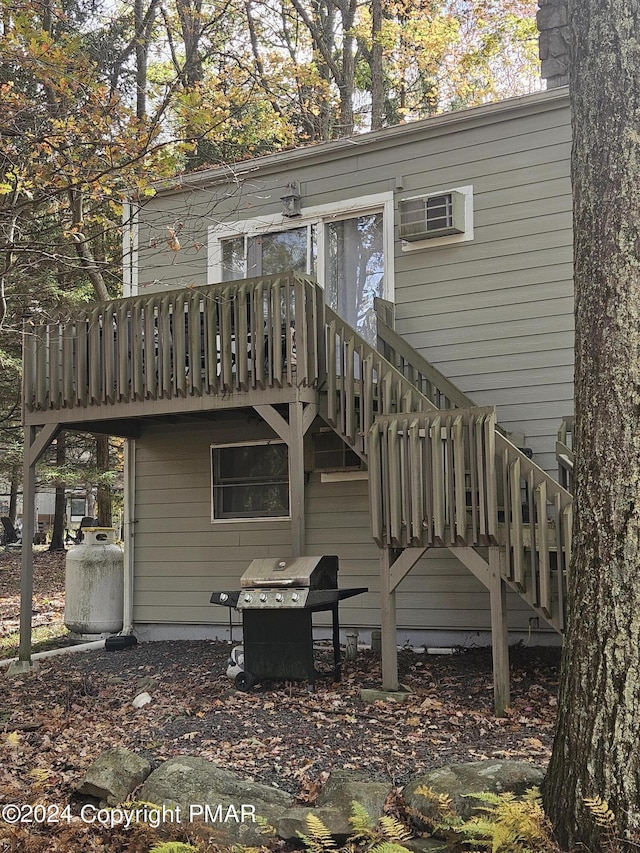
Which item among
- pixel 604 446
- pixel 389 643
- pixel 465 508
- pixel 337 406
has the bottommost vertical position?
pixel 389 643

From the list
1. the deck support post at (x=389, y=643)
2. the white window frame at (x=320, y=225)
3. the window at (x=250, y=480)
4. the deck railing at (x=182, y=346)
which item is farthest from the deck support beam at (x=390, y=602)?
the white window frame at (x=320, y=225)

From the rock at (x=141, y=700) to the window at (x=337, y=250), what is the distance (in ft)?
15.0

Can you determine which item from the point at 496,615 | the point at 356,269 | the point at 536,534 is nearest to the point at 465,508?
the point at 536,534

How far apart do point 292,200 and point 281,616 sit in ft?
17.1

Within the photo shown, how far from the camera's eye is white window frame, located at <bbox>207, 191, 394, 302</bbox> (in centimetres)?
1014

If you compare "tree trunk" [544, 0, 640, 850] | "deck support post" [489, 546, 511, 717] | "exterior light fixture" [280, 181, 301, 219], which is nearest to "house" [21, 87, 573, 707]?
"exterior light fixture" [280, 181, 301, 219]

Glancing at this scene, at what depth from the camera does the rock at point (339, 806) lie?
477cm

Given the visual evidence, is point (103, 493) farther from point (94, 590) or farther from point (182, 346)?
point (182, 346)

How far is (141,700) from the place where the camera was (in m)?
7.77

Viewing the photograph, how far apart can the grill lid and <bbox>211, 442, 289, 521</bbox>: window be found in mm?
2441

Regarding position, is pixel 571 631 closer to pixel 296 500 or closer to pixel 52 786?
pixel 52 786

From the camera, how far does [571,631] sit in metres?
4.33

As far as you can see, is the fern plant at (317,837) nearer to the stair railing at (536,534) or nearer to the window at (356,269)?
the stair railing at (536,534)

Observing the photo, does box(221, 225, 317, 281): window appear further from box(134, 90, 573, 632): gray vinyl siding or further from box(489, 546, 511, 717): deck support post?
box(489, 546, 511, 717): deck support post
